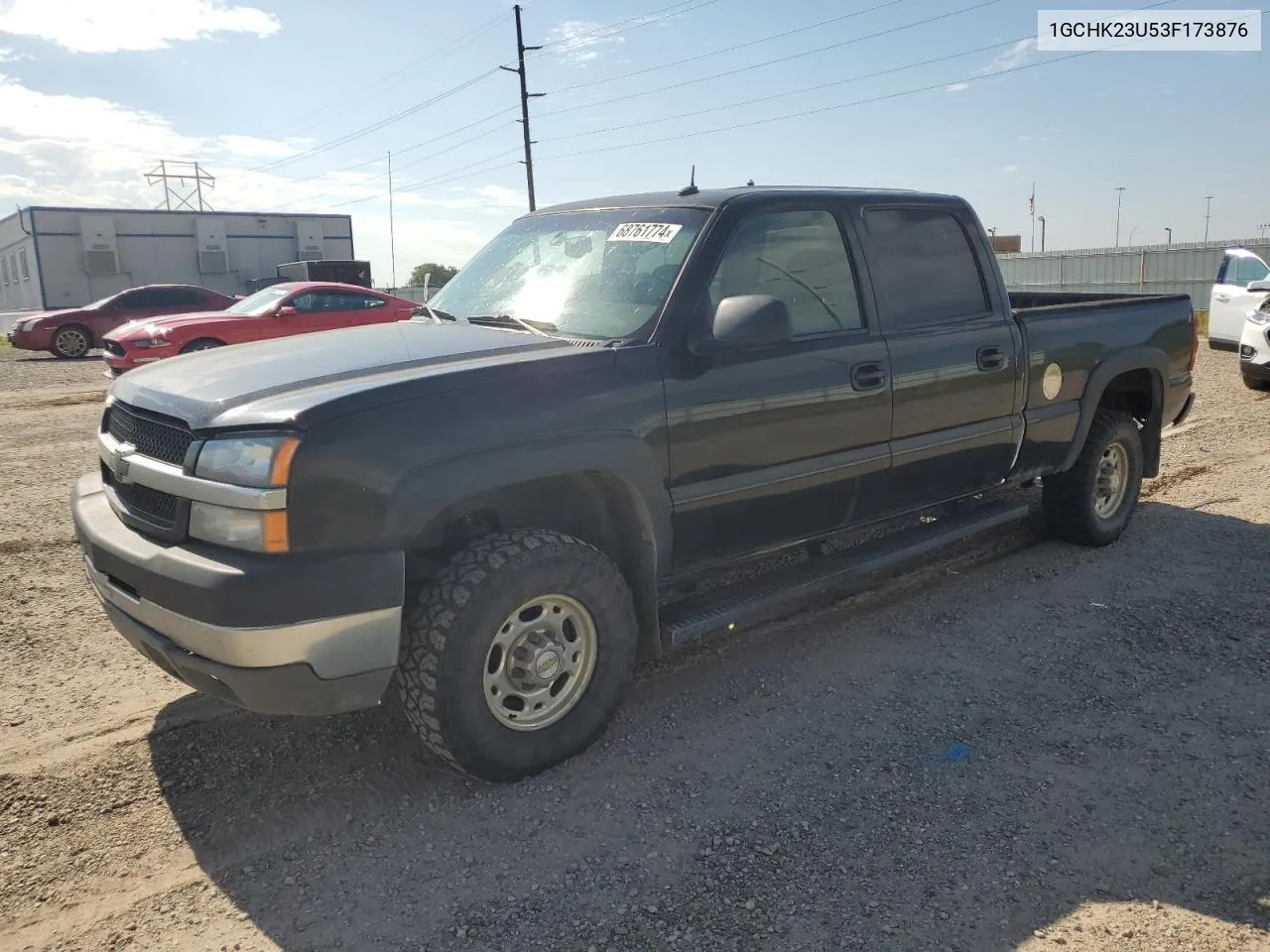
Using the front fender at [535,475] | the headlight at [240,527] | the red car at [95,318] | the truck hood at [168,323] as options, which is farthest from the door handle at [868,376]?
the red car at [95,318]

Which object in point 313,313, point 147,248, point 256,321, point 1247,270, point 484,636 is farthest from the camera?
point 147,248

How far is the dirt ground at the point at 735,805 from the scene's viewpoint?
8.58ft

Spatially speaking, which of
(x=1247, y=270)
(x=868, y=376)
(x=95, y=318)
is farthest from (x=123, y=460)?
(x=95, y=318)

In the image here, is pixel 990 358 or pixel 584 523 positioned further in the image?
pixel 990 358

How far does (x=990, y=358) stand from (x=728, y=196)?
161cm

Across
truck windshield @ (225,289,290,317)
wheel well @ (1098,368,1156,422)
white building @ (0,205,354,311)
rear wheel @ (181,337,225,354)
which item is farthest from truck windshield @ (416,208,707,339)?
white building @ (0,205,354,311)

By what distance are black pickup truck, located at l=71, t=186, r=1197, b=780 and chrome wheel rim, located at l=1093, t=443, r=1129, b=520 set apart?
1.02 metres

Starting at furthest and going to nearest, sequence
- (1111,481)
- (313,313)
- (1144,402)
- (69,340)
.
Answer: (69,340), (313,313), (1144,402), (1111,481)

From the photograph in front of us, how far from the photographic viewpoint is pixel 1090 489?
555 cm

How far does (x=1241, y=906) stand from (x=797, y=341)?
2.33m

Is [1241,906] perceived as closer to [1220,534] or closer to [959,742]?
[959,742]

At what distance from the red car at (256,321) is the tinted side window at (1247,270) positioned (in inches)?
497

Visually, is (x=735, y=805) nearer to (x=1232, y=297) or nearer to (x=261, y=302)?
(x=261, y=302)

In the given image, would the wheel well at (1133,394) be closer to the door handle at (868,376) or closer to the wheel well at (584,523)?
the door handle at (868,376)
